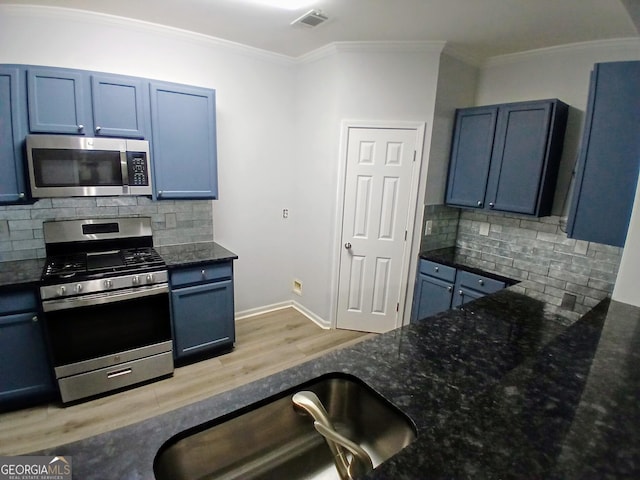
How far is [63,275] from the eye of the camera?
83.0 inches

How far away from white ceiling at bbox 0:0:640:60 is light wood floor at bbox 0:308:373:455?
2.82 m

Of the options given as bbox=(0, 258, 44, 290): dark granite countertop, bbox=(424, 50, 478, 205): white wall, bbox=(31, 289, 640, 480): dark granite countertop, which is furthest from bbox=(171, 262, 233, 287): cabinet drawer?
bbox=(424, 50, 478, 205): white wall

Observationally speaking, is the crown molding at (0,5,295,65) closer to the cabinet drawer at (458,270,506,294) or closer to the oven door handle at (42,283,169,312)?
the oven door handle at (42,283,169,312)

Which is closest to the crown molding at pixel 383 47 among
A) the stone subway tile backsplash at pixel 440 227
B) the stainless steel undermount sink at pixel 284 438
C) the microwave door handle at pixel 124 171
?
the stone subway tile backsplash at pixel 440 227

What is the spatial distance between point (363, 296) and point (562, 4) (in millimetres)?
2712

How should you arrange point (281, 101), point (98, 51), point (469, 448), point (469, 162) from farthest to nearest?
point (281, 101), point (469, 162), point (98, 51), point (469, 448)

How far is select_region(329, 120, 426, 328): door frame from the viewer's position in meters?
2.96

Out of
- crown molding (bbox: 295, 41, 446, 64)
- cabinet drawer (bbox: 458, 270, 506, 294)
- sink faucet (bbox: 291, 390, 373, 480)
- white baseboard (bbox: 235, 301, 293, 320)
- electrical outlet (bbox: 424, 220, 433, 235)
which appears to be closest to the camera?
sink faucet (bbox: 291, 390, 373, 480)

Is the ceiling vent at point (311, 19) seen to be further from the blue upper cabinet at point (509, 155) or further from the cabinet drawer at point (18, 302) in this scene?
the cabinet drawer at point (18, 302)

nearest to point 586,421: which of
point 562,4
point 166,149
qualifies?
point 562,4

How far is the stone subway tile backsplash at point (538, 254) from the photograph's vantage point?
8.07 feet

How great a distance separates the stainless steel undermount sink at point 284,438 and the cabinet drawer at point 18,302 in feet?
6.53

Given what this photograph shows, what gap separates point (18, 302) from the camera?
2.05 meters

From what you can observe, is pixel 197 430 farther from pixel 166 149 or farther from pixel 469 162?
pixel 469 162
